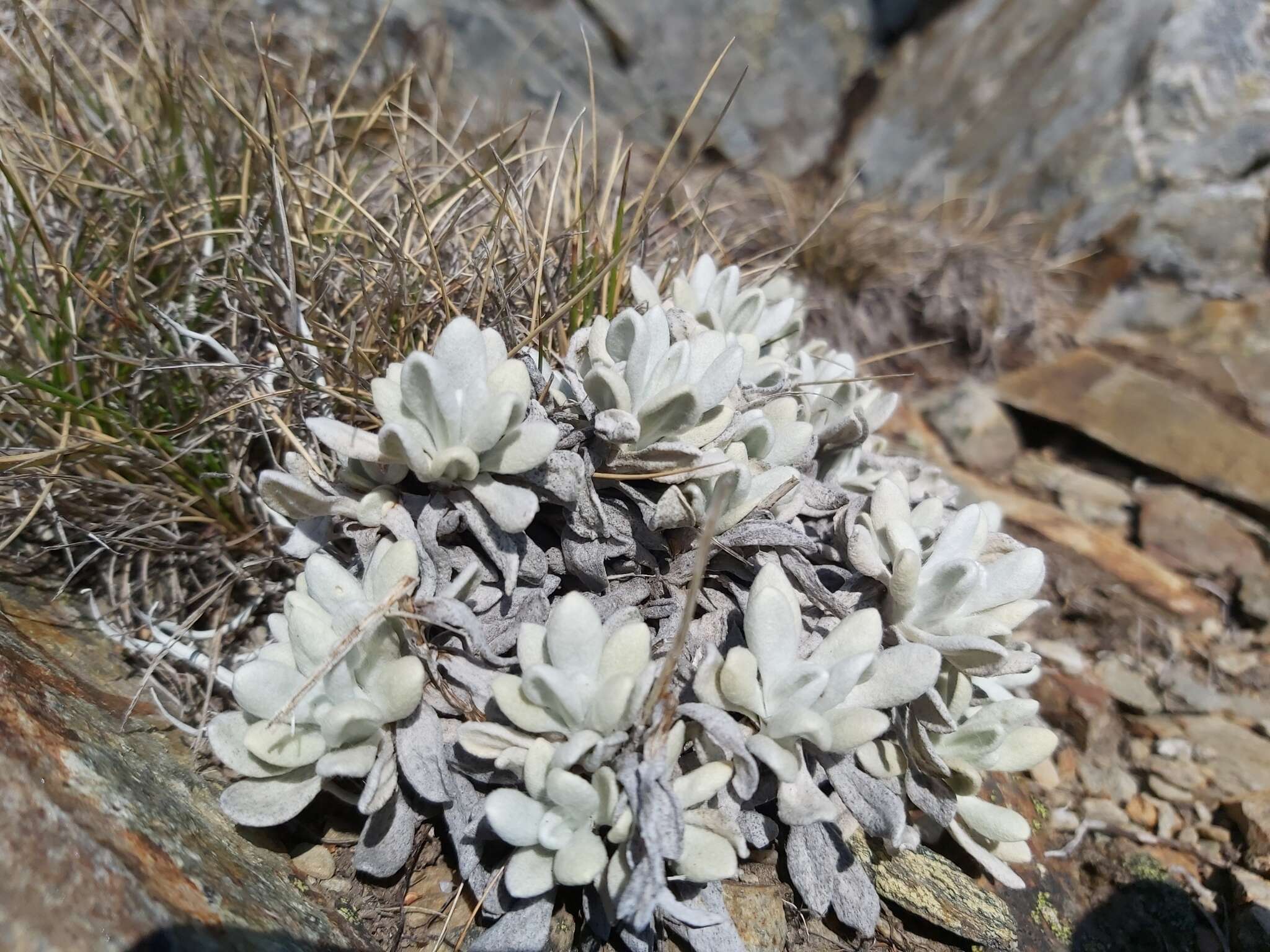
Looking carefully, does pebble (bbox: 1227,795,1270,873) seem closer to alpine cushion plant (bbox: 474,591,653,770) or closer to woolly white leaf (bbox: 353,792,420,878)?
alpine cushion plant (bbox: 474,591,653,770)

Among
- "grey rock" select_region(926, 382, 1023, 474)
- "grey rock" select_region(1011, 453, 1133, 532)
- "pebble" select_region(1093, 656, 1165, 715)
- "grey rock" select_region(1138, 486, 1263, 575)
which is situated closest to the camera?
"pebble" select_region(1093, 656, 1165, 715)

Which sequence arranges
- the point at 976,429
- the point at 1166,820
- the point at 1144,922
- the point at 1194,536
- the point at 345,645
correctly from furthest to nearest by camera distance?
1. the point at 976,429
2. the point at 1194,536
3. the point at 1166,820
4. the point at 1144,922
5. the point at 345,645

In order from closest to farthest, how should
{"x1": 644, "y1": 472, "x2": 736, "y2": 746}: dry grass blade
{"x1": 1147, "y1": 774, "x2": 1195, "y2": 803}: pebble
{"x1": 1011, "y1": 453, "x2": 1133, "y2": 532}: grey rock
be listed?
{"x1": 644, "y1": 472, "x2": 736, "y2": 746}: dry grass blade < {"x1": 1147, "y1": 774, "x2": 1195, "y2": 803}: pebble < {"x1": 1011, "y1": 453, "x2": 1133, "y2": 532}: grey rock

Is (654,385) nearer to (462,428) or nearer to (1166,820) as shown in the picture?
(462,428)

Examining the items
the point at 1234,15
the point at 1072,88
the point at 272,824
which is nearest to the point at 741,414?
the point at 272,824

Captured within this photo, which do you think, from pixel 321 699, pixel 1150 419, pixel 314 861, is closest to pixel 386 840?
pixel 314 861

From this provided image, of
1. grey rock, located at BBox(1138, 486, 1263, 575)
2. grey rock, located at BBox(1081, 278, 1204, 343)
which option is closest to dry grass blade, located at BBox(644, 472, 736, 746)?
grey rock, located at BBox(1138, 486, 1263, 575)
